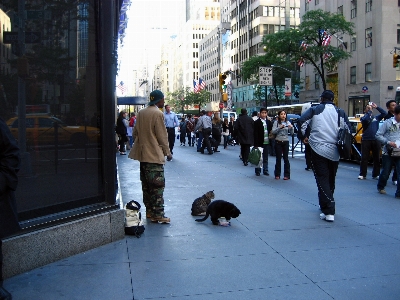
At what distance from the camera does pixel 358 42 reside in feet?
154

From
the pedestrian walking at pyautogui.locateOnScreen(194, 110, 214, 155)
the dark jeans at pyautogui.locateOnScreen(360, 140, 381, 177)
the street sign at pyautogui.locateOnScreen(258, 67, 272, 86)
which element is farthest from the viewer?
the street sign at pyautogui.locateOnScreen(258, 67, 272, 86)

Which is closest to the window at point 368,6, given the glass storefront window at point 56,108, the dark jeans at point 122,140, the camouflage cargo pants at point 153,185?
the dark jeans at point 122,140

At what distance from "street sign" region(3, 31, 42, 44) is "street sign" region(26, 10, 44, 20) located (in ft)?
0.51

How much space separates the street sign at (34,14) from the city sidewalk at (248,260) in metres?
2.59

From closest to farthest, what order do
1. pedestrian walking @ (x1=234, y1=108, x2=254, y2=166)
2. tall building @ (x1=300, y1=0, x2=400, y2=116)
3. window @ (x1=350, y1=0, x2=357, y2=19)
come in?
pedestrian walking @ (x1=234, y1=108, x2=254, y2=166), tall building @ (x1=300, y1=0, x2=400, y2=116), window @ (x1=350, y1=0, x2=357, y2=19)

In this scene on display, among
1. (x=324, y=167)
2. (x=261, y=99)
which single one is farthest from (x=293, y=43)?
(x=324, y=167)

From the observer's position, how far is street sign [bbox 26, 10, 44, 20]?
Answer: 512 cm

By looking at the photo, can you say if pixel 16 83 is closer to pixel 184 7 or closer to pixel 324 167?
pixel 324 167

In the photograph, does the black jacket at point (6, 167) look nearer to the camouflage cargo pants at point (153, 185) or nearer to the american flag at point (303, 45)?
the camouflage cargo pants at point (153, 185)

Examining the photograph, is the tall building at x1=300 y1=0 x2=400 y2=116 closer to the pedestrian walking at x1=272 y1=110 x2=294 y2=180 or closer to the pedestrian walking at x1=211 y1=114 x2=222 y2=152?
the pedestrian walking at x1=211 y1=114 x2=222 y2=152

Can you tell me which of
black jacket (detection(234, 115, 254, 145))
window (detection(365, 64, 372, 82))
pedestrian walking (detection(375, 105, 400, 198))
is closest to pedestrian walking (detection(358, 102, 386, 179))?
pedestrian walking (detection(375, 105, 400, 198))

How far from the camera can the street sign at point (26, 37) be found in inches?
193

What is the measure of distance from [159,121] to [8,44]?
2.52m

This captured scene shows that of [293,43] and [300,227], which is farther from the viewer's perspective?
[293,43]
